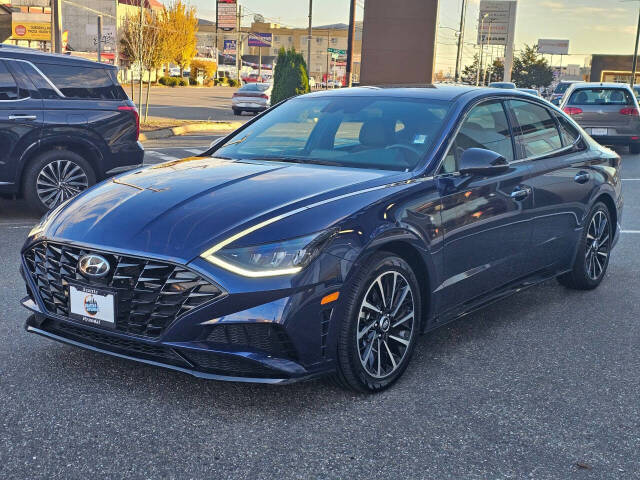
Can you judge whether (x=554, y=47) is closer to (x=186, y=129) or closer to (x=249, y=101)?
(x=249, y=101)

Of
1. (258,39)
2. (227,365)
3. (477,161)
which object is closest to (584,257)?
(477,161)

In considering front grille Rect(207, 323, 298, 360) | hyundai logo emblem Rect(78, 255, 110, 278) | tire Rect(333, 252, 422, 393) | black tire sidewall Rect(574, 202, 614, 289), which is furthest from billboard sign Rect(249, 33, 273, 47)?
front grille Rect(207, 323, 298, 360)

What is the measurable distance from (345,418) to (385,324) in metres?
0.55

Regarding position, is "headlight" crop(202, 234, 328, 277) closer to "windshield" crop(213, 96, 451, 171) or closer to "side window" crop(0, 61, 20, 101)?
"windshield" crop(213, 96, 451, 171)

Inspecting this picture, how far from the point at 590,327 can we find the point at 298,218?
261cm

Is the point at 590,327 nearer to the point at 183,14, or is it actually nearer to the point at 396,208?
the point at 396,208

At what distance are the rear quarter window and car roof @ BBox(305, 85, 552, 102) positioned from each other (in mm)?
4242

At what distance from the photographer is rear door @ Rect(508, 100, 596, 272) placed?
17.2 feet

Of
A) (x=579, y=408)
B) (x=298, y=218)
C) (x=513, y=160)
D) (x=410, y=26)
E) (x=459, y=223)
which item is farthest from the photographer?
(x=410, y=26)

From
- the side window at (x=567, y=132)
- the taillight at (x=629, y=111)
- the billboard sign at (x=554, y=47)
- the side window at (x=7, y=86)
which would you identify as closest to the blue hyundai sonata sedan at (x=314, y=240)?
the side window at (x=567, y=132)

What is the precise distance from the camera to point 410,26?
37469 millimetres

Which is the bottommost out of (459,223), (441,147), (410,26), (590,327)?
(590,327)

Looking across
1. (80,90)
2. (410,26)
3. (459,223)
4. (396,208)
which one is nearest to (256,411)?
(396,208)

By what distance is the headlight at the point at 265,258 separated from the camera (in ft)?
11.3
